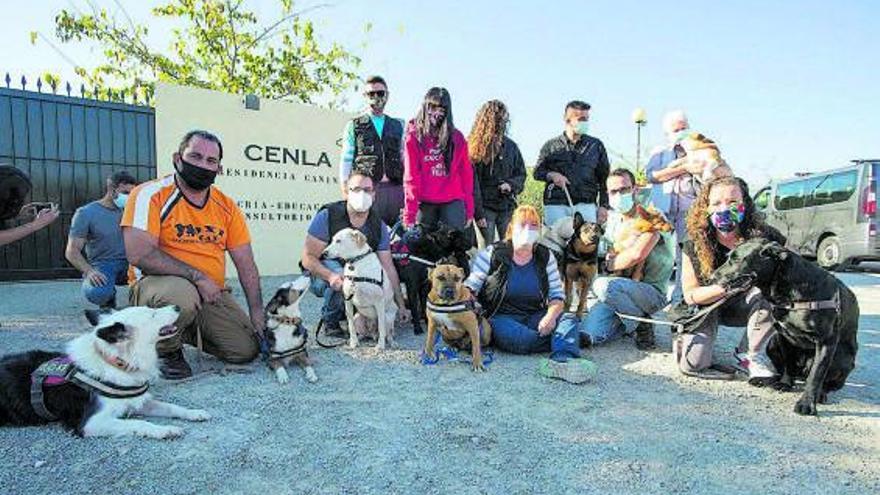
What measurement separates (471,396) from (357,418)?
0.75 m

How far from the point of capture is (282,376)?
3555 millimetres

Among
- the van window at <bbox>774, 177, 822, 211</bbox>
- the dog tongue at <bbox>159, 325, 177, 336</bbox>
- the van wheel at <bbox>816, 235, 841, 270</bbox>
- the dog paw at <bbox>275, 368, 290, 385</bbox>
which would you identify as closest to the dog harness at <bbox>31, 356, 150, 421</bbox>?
the dog tongue at <bbox>159, 325, 177, 336</bbox>

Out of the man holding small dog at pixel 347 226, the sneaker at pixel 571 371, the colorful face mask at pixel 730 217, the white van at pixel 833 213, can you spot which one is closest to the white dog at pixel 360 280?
the man holding small dog at pixel 347 226

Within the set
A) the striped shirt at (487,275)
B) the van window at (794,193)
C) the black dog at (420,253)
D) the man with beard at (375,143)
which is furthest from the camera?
the van window at (794,193)

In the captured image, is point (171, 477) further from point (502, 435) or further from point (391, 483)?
point (502, 435)

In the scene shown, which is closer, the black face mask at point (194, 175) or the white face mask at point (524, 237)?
the black face mask at point (194, 175)

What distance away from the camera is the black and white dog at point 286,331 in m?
3.65

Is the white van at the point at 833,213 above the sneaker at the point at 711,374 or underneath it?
above

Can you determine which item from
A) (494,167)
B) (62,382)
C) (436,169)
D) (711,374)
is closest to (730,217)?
(711,374)

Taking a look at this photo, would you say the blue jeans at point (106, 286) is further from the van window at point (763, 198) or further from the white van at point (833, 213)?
the van window at point (763, 198)

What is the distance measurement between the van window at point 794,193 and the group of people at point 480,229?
354 inches

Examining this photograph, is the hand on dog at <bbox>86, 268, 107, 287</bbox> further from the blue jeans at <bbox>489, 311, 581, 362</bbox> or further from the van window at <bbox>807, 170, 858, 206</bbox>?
the van window at <bbox>807, 170, 858, 206</bbox>

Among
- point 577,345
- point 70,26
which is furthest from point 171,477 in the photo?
point 70,26

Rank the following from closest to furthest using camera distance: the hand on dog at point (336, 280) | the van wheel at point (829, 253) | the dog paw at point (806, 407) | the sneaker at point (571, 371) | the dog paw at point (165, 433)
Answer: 1. the dog paw at point (165, 433)
2. the dog paw at point (806, 407)
3. the sneaker at point (571, 371)
4. the hand on dog at point (336, 280)
5. the van wheel at point (829, 253)
